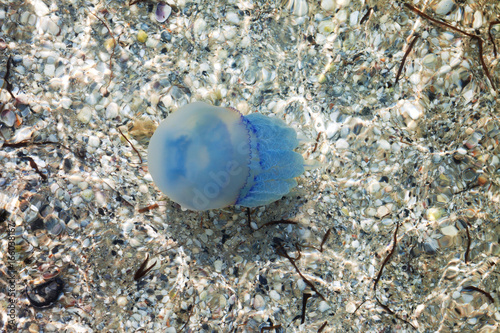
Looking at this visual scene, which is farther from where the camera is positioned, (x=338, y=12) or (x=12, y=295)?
(x=338, y=12)

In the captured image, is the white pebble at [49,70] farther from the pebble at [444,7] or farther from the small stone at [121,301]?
the pebble at [444,7]

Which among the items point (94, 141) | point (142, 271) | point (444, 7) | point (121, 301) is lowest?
point (121, 301)

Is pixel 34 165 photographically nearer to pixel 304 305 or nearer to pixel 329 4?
pixel 304 305

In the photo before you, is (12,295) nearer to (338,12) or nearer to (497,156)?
(338,12)

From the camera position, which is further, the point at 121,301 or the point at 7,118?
the point at 7,118

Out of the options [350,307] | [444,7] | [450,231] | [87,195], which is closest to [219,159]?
[87,195]

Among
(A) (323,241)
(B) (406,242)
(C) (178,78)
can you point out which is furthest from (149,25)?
(B) (406,242)
